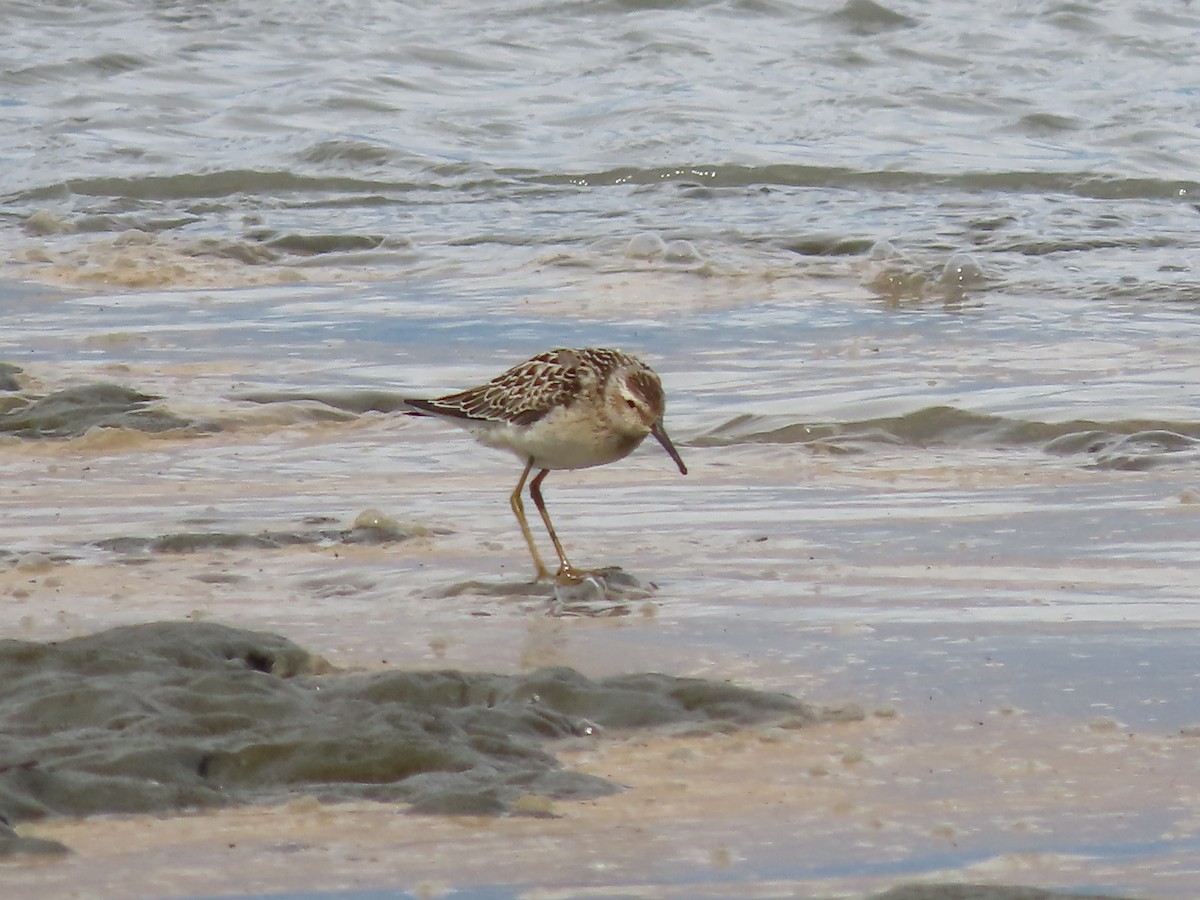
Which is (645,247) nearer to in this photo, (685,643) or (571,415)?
(571,415)

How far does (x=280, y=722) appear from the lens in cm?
416

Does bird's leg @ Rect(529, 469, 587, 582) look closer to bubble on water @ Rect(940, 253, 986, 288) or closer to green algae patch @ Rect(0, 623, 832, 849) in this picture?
green algae patch @ Rect(0, 623, 832, 849)

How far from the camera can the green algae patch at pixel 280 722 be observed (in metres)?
3.84

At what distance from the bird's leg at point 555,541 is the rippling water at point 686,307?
0.15 m

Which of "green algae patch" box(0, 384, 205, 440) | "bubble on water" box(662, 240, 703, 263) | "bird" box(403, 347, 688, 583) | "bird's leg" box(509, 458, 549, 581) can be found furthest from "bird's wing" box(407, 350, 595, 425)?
"bubble on water" box(662, 240, 703, 263)

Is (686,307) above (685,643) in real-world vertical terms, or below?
below

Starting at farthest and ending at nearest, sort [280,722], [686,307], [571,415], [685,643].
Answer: [686,307] → [571,415] → [685,643] → [280,722]

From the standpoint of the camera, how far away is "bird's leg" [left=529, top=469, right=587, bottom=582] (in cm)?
564

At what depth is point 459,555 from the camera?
616cm

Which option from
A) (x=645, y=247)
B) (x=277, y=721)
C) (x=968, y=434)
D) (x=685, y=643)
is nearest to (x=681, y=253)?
(x=645, y=247)

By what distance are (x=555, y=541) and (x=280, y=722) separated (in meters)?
1.93

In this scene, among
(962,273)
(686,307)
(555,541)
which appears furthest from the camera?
(962,273)

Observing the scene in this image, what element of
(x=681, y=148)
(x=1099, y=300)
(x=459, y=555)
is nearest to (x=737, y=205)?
(x=681, y=148)

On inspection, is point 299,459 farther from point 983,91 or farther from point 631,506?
point 983,91
